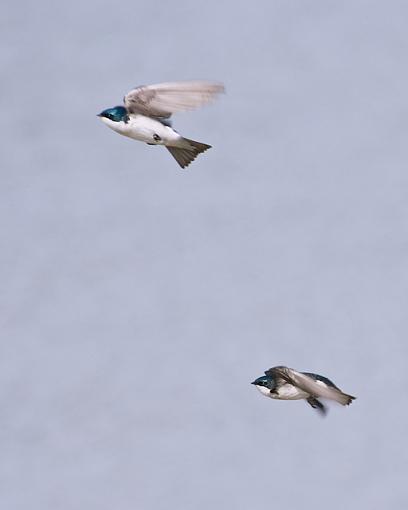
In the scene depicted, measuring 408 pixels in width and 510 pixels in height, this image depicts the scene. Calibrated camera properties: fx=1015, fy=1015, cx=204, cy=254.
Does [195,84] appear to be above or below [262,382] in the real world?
above

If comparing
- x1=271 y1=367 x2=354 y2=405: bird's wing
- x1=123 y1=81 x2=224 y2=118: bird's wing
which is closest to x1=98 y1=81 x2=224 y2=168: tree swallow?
x1=123 y1=81 x2=224 y2=118: bird's wing

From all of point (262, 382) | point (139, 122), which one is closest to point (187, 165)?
point (139, 122)

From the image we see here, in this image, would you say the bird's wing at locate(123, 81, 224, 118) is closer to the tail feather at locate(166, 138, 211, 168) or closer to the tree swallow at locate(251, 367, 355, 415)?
the tail feather at locate(166, 138, 211, 168)

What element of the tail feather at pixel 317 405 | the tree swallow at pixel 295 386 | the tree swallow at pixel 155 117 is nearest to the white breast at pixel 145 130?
the tree swallow at pixel 155 117

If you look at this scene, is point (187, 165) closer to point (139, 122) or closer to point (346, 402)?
point (139, 122)

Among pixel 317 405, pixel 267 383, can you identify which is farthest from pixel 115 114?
pixel 317 405
